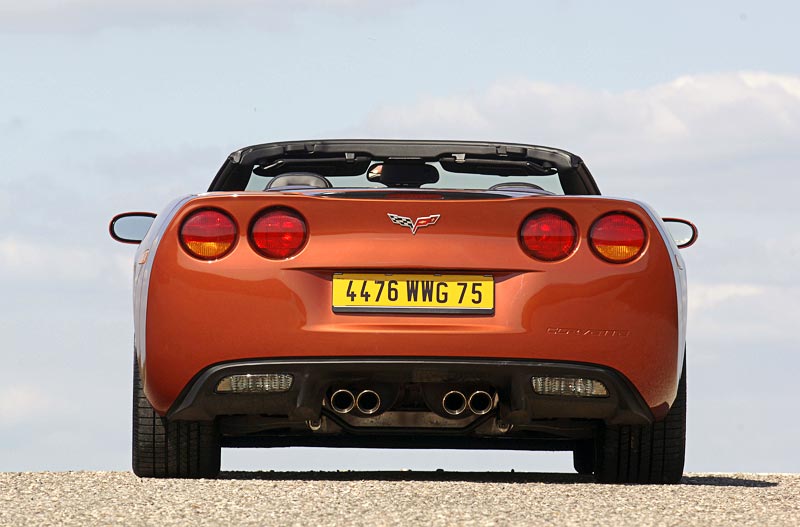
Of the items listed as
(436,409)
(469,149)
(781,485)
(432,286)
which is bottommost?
(781,485)

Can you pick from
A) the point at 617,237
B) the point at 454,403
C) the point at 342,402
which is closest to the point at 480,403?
the point at 454,403

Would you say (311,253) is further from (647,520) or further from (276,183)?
(647,520)

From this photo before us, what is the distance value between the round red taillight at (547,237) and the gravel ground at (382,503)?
886 mm

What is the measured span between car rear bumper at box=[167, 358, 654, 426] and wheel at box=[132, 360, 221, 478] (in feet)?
1.09

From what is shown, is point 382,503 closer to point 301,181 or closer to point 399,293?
point 399,293

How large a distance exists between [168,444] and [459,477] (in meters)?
1.26

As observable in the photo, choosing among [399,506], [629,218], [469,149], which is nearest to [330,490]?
[399,506]

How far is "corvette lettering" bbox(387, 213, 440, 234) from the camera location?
17.9 ft

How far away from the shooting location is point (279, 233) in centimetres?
550

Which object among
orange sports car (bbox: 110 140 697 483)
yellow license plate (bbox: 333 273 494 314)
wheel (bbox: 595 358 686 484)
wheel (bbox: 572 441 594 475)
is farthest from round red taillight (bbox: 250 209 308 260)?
wheel (bbox: 572 441 594 475)

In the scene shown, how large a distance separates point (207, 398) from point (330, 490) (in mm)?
631

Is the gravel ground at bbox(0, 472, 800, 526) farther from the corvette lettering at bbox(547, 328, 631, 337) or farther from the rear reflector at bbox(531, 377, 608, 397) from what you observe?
the corvette lettering at bbox(547, 328, 631, 337)

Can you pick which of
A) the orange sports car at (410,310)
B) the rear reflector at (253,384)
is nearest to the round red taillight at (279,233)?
the orange sports car at (410,310)

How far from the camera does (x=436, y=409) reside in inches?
226
